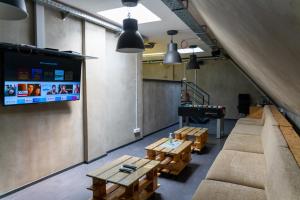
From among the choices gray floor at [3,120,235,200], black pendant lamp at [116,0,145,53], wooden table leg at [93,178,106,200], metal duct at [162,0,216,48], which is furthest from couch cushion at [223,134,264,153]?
metal duct at [162,0,216,48]

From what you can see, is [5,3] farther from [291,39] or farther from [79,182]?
[79,182]

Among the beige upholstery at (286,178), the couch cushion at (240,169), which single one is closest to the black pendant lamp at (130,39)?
the couch cushion at (240,169)

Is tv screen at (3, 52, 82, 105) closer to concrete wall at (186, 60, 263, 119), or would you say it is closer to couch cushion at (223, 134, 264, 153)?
couch cushion at (223, 134, 264, 153)

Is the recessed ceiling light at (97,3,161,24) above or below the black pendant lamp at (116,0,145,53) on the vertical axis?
above

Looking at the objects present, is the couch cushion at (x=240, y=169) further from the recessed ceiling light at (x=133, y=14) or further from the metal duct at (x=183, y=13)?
the recessed ceiling light at (x=133, y=14)

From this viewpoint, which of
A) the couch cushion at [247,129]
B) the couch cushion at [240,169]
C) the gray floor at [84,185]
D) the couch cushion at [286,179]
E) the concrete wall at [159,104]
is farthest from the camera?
the concrete wall at [159,104]

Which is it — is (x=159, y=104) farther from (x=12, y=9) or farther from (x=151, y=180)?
(x=12, y=9)

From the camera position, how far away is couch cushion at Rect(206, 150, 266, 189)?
2102mm

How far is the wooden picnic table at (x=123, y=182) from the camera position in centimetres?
229

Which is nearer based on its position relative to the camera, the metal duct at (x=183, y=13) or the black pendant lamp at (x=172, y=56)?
the metal duct at (x=183, y=13)

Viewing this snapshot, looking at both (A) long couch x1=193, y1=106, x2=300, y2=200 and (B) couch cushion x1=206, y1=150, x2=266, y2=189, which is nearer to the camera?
(A) long couch x1=193, y1=106, x2=300, y2=200

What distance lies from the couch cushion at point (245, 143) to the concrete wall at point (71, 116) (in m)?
2.36

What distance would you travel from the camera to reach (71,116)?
3.67m

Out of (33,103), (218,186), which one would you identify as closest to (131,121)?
(33,103)
